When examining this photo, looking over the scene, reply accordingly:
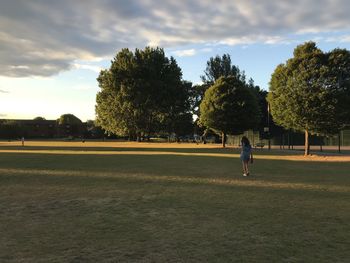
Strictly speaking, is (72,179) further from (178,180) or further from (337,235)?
(337,235)

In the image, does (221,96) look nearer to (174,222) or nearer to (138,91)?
(138,91)

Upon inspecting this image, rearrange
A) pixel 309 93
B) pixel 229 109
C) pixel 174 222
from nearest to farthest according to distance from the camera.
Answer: pixel 174 222 < pixel 309 93 < pixel 229 109

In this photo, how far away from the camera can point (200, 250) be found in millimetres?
6371

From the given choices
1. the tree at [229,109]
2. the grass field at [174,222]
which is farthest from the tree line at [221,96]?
the grass field at [174,222]

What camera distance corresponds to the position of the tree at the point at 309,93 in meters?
31.0

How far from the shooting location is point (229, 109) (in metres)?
51.0

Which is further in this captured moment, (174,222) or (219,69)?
(219,69)

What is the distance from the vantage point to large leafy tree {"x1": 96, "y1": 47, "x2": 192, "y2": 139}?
74.6 metres

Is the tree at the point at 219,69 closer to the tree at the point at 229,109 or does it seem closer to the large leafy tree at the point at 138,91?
Result: the large leafy tree at the point at 138,91

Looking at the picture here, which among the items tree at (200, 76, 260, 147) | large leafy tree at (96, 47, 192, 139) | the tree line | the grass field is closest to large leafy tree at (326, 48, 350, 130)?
the tree line

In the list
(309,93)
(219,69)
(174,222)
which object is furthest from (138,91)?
(174,222)

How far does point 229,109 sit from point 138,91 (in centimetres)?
2624

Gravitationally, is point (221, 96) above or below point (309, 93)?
above

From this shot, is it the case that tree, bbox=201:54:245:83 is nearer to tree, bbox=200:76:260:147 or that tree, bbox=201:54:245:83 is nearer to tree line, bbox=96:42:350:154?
tree line, bbox=96:42:350:154
